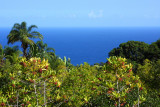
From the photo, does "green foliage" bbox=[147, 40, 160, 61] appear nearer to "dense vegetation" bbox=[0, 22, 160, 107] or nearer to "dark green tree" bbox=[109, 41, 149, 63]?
"dark green tree" bbox=[109, 41, 149, 63]

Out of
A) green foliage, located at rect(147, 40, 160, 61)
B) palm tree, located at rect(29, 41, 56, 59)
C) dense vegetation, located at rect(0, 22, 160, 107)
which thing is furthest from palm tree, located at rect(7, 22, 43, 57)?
green foliage, located at rect(147, 40, 160, 61)

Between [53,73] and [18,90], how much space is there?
2.23 m

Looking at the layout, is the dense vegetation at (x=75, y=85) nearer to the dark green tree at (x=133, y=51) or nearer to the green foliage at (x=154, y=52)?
the green foliage at (x=154, y=52)

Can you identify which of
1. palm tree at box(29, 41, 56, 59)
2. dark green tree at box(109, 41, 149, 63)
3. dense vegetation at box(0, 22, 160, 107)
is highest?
dark green tree at box(109, 41, 149, 63)

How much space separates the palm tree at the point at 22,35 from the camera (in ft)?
138

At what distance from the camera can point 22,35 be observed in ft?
139

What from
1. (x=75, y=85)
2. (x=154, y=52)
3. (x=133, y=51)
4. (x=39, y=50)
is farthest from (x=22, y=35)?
(x=75, y=85)

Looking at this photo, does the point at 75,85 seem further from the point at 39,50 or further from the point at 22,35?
the point at 22,35

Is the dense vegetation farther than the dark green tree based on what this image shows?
No

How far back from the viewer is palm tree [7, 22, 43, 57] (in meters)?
42.2

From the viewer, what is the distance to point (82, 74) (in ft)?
59.1

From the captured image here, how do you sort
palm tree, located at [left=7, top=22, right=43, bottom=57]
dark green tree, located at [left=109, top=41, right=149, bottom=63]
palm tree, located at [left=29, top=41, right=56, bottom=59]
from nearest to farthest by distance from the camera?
palm tree, located at [left=29, top=41, right=56, bottom=59] → palm tree, located at [left=7, top=22, right=43, bottom=57] → dark green tree, located at [left=109, top=41, right=149, bottom=63]

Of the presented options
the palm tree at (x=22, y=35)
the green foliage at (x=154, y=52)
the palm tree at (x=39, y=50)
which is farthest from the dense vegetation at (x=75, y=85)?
the green foliage at (x=154, y=52)

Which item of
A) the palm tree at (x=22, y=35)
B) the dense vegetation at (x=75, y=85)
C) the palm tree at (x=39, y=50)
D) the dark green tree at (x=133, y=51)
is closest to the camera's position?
the dense vegetation at (x=75, y=85)
